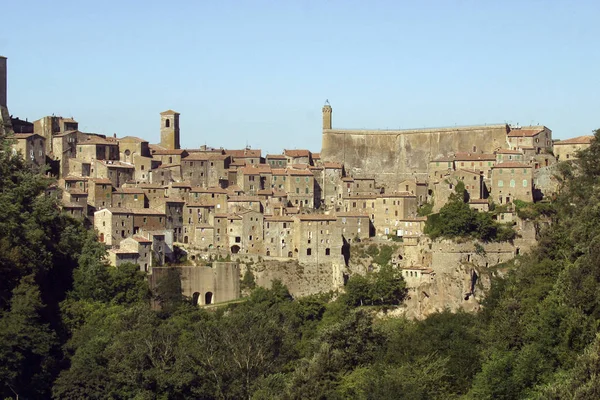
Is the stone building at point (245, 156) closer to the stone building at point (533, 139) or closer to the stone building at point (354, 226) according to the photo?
the stone building at point (354, 226)

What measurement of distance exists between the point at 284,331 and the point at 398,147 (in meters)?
27.0

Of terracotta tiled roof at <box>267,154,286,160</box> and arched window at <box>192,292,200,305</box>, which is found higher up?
terracotta tiled roof at <box>267,154,286,160</box>

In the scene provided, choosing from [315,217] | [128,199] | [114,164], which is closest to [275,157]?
[114,164]

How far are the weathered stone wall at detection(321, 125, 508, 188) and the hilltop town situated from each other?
9cm

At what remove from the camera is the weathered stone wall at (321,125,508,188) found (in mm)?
89125

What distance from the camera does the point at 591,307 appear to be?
53.0 meters

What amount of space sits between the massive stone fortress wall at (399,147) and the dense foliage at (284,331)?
11031mm

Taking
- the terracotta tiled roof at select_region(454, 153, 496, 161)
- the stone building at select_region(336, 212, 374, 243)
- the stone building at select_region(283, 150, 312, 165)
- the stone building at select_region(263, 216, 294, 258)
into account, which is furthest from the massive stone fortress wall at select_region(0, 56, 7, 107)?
the terracotta tiled roof at select_region(454, 153, 496, 161)

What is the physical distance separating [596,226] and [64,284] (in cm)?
3073

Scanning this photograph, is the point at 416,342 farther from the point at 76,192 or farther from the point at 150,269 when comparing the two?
the point at 76,192

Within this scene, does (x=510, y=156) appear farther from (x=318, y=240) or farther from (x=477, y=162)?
(x=318, y=240)

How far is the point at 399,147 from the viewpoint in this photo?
91625 millimetres

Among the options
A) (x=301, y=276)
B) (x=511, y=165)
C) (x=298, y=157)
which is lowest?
(x=301, y=276)

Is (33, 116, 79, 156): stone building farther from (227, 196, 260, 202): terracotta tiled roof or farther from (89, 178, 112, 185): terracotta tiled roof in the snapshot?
(227, 196, 260, 202): terracotta tiled roof
